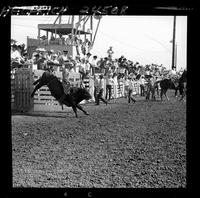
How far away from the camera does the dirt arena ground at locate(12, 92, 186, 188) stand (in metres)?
3.57

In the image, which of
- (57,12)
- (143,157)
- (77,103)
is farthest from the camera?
(77,103)

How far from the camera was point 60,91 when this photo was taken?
3.99 metres

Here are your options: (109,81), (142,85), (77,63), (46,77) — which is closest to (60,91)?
(46,77)

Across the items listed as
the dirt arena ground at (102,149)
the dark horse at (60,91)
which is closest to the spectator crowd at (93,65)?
the dark horse at (60,91)

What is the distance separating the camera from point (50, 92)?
4.15 m

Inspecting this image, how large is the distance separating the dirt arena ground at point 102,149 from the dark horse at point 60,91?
0.39 ft

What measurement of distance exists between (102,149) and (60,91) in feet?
2.49

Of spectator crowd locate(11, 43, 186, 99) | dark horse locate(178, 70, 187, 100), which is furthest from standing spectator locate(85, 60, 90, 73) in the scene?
dark horse locate(178, 70, 187, 100)

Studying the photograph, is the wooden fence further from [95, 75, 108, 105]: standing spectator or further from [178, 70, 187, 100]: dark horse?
[178, 70, 187, 100]: dark horse

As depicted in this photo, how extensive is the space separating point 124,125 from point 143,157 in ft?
1.22

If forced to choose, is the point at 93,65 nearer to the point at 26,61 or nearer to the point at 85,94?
the point at 85,94

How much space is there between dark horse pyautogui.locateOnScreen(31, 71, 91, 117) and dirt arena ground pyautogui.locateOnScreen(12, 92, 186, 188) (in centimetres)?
12
